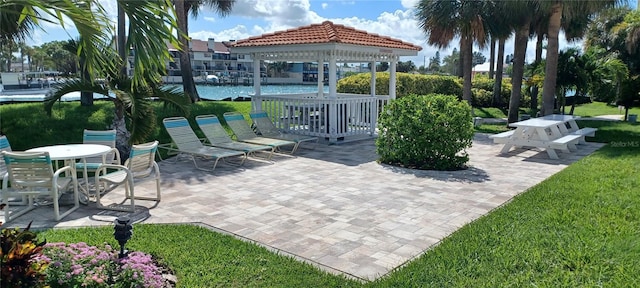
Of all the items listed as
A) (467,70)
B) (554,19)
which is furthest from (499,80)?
(554,19)

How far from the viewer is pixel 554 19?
14273mm

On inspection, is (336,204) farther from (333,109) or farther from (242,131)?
(333,109)

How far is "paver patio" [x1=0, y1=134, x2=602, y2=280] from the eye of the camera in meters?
5.02

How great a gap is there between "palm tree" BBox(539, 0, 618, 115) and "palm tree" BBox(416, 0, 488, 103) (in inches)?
83.5

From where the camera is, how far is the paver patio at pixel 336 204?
5016 millimetres

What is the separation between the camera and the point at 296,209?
6348 mm

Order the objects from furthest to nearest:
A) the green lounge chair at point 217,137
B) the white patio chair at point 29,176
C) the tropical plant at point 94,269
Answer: the green lounge chair at point 217,137
the white patio chair at point 29,176
the tropical plant at point 94,269

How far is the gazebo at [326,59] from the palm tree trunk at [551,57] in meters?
4.11

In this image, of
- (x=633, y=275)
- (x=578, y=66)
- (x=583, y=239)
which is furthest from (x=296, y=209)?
(x=578, y=66)

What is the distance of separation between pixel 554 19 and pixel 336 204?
11.4 metres

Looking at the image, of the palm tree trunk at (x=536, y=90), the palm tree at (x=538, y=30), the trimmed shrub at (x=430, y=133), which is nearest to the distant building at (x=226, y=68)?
the palm tree trunk at (x=536, y=90)

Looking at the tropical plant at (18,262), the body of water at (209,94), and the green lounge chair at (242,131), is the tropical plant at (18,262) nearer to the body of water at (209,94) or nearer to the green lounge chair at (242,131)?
the green lounge chair at (242,131)

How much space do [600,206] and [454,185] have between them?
2228 mm

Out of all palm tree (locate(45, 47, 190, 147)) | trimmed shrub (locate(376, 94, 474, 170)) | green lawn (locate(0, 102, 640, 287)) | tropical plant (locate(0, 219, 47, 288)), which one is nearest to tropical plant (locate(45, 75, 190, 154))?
palm tree (locate(45, 47, 190, 147))
